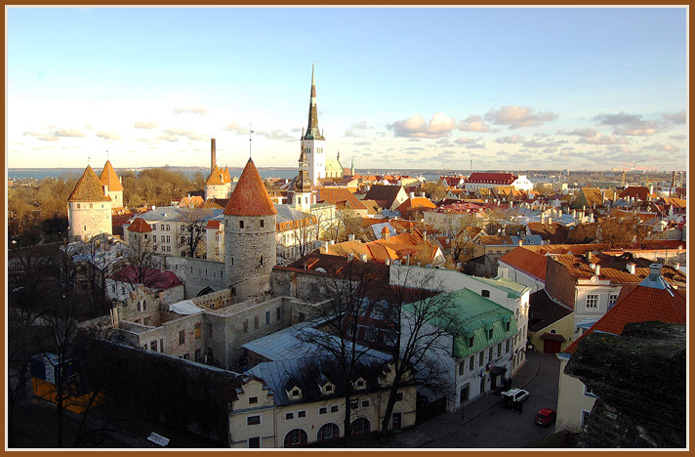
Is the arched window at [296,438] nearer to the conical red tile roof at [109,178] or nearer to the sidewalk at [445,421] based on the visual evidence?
the sidewalk at [445,421]

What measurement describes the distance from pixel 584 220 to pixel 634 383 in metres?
48.2

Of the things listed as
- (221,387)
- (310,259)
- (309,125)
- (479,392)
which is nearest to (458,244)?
(310,259)

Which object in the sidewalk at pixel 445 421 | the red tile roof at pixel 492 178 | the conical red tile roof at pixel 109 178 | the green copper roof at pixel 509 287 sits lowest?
the sidewalk at pixel 445 421

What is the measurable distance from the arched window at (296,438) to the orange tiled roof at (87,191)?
129 feet

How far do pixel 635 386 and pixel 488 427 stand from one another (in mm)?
9891

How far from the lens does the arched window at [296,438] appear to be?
17047mm

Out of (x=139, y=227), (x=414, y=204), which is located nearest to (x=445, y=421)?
(x=139, y=227)

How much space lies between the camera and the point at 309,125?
4213 inches

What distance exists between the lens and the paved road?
1710 centimetres

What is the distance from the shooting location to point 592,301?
2536cm

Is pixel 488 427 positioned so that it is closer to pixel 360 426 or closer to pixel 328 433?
pixel 360 426

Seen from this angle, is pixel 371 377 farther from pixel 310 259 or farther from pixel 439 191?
pixel 439 191

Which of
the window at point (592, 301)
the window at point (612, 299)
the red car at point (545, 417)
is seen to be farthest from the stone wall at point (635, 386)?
the window at point (612, 299)

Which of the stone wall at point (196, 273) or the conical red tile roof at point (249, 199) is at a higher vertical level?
the conical red tile roof at point (249, 199)
